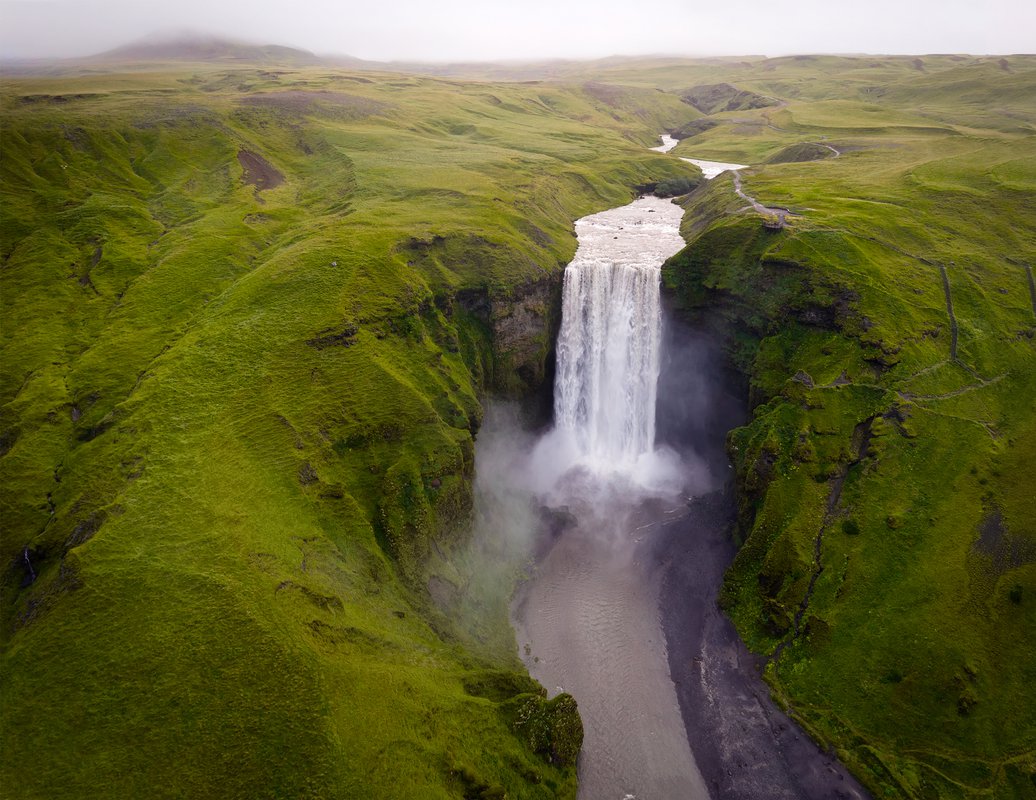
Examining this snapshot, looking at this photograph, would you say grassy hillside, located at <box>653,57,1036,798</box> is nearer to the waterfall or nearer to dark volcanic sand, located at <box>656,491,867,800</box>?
dark volcanic sand, located at <box>656,491,867,800</box>

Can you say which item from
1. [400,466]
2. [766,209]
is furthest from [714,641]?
[766,209]

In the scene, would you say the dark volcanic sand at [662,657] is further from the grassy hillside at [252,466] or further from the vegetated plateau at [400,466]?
the grassy hillside at [252,466]

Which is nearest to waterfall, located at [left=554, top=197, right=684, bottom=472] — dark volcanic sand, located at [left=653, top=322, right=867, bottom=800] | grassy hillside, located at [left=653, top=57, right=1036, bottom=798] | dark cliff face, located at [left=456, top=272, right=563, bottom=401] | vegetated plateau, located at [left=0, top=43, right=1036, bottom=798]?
dark cliff face, located at [left=456, top=272, right=563, bottom=401]

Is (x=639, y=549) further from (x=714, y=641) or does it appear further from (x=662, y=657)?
(x=662, y=657)

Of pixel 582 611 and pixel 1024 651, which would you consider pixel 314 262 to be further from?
pixel 1024 651

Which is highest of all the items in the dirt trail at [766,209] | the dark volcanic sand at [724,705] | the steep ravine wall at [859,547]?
the dirt trail at [766,209]

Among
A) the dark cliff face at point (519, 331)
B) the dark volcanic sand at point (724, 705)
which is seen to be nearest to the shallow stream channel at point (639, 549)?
the dark volcanic sand at point (724, 705)
